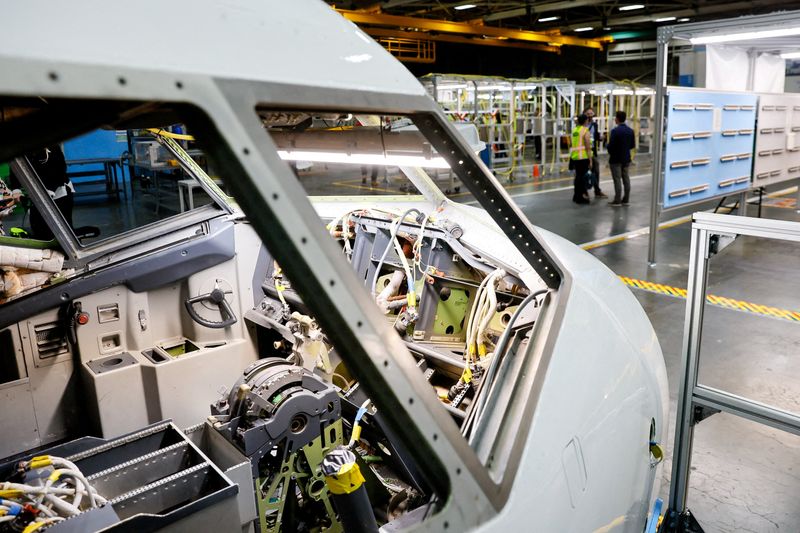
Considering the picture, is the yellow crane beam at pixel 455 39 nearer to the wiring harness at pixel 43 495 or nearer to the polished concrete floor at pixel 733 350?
the polished concrete floor at pixel 733 350

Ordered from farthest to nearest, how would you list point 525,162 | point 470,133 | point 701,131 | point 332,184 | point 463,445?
point 525,162, point 332,184, point 701,131, point 470,133, point 463,445

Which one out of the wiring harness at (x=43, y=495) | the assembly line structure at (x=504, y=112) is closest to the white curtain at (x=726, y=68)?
the assembly line structure at (x=504, y=112)

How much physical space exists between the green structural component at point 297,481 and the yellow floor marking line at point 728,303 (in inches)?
200

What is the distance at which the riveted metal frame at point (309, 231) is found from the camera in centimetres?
91

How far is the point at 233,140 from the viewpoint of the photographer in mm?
1016

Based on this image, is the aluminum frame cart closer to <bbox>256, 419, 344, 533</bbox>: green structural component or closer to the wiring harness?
<bbox>256, 419, 344, 533</bbox>: green structural component

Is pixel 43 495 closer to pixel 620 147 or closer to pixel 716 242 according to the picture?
pixel 716 242

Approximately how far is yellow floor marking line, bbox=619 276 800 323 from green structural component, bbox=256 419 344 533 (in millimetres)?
5083

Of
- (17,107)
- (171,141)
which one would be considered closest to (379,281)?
(171,141)

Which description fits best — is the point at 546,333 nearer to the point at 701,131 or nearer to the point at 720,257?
the point at 701,131

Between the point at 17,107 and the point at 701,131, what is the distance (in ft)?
25.8

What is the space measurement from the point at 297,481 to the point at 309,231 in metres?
1.61

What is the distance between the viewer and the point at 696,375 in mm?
2760

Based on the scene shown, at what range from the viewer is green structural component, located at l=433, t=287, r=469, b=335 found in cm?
332
